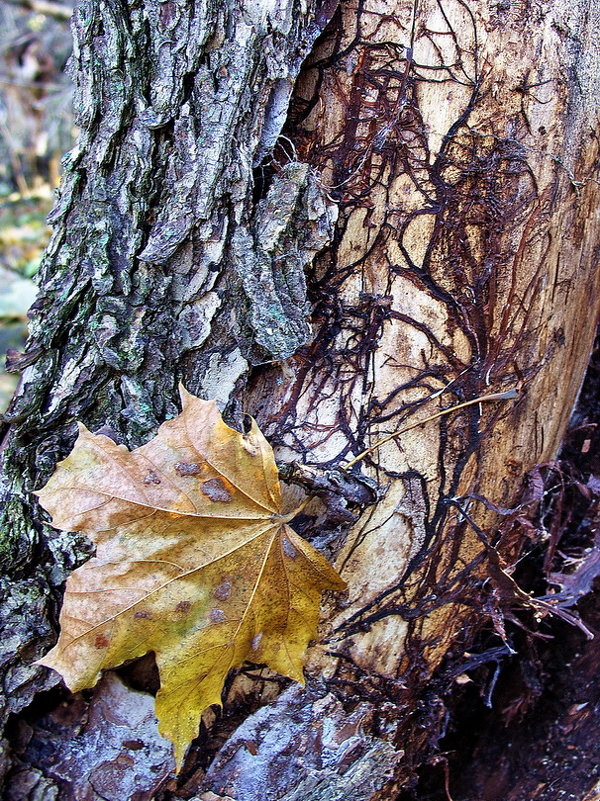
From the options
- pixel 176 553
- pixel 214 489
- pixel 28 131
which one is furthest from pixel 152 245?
pixel 28 131

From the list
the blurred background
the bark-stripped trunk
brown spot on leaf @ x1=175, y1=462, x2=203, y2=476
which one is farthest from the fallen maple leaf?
the blurred background

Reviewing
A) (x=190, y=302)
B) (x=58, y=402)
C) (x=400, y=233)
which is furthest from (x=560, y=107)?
(x=58, y=402)

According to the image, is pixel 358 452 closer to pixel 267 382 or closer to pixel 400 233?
pixel 267 382

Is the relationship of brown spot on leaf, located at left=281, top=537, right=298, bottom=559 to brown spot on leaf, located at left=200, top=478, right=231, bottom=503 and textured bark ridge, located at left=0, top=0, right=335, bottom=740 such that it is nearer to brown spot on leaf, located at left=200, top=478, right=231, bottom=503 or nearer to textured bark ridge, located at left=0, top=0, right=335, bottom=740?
brown spot on leaf, located at left=200, top=478, right=231, bottom=503

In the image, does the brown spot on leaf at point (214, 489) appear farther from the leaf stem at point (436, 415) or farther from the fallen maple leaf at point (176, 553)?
the leaf stem at point (436, 415)

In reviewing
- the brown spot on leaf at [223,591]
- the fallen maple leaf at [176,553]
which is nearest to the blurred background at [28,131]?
the fallen maple leaf at [176,553]
